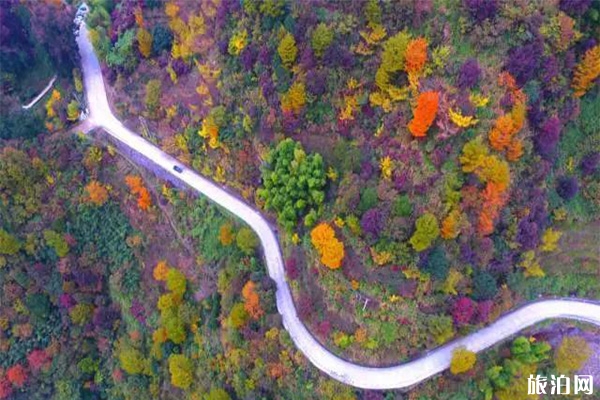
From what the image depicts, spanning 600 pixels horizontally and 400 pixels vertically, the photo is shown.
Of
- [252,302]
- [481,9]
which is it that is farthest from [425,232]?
[481,9]

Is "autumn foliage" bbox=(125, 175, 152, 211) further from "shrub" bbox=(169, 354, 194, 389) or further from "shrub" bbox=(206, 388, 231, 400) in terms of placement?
"shrub" bbox=(206, 388, 231, 400)

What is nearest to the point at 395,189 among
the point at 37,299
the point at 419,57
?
the point at 419,57

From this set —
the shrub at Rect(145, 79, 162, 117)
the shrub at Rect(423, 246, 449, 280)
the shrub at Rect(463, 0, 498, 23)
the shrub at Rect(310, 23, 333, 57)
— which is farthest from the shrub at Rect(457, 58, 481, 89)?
the shrub at Rect(145, 79, 162, 117)

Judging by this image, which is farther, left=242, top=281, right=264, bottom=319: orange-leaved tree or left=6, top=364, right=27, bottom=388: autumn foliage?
left=6, top=364, right=27, bottom=388: autumn foliage

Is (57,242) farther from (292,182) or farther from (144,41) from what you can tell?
(292,182)

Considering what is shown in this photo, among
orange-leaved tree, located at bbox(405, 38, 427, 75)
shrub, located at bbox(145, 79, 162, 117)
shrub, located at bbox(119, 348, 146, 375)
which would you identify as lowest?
shrub, located at bbox(119, 348, 146, 375)

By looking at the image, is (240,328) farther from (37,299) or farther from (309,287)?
(37,299)

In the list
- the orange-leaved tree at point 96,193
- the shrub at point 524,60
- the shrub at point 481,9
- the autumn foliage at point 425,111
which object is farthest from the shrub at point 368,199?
the orange-leaved tree at point 96,193
